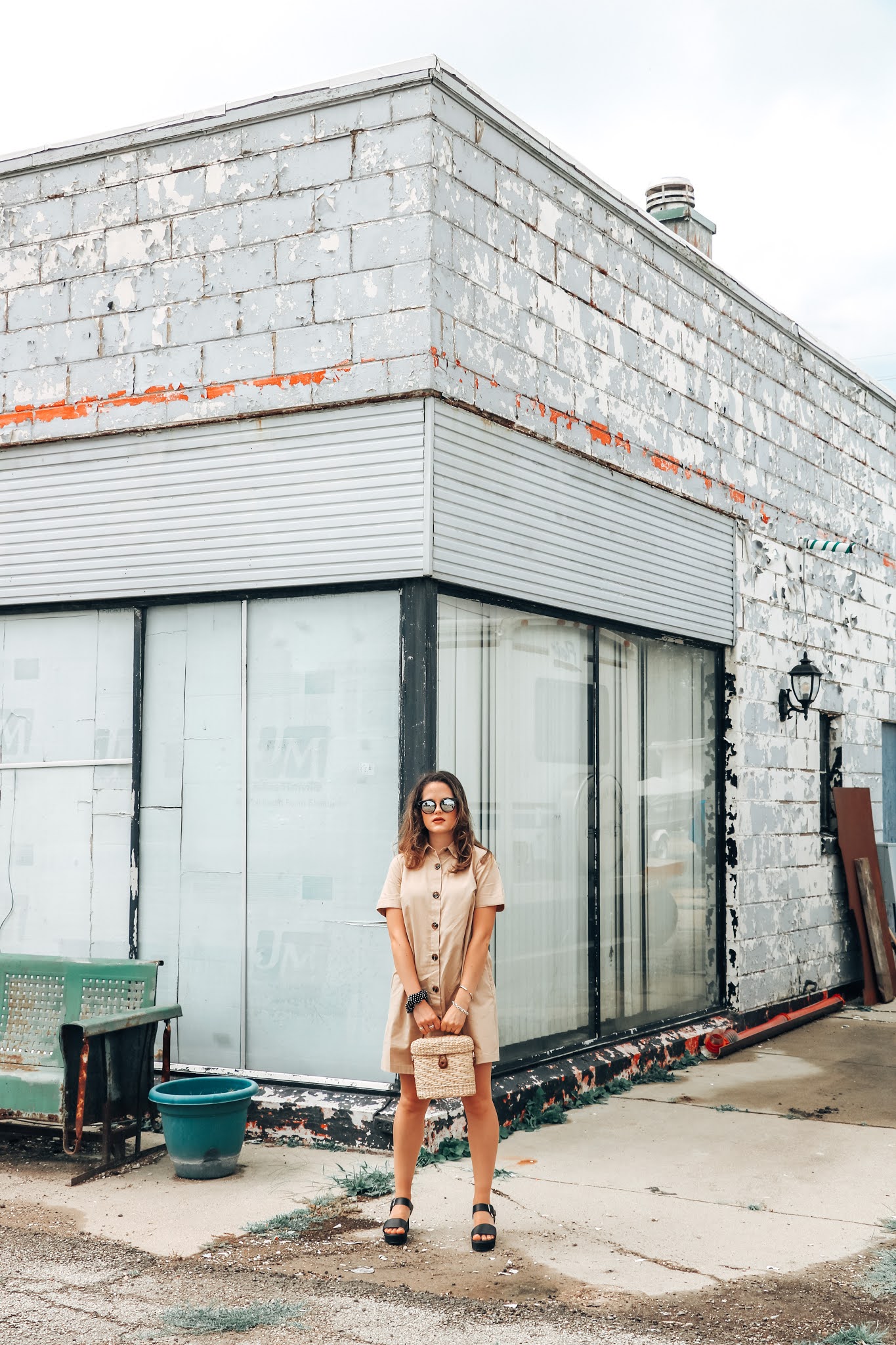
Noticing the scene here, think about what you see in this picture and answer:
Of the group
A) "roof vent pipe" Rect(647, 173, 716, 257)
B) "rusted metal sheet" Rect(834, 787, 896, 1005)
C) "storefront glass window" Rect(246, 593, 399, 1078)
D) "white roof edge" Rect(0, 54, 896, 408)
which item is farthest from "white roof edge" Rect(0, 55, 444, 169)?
"rusted metal sheet" Rect(834, 787, 896, 1005)

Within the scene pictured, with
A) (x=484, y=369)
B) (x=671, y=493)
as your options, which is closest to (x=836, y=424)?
(x=671, y=493)

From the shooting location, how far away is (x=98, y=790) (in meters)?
8.26

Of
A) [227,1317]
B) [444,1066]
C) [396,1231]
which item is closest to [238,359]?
[444,1066]

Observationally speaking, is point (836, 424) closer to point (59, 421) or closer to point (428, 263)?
point (428, 263)

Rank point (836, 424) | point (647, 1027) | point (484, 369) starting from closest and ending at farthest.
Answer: point (484, 369), point (647, 1027), point (836, 424)

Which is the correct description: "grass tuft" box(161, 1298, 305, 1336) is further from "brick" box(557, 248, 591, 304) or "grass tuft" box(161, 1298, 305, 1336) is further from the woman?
"brick" box(557, 248, 591, 304)

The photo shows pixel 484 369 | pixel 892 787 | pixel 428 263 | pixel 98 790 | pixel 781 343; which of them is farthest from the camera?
pixel 892 787

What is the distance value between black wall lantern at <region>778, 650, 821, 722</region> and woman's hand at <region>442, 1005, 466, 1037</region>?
656cm

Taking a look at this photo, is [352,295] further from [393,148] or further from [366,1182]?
[366,1182]

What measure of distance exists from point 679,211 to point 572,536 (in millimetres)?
4272

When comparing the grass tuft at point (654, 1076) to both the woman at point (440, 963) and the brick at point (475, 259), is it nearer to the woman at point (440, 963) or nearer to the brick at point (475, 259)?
the woman at point (440, 963)

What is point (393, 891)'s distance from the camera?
5773 millimetres

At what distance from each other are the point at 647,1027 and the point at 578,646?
2.75 metres

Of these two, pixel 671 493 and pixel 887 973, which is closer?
pixel 671 493
